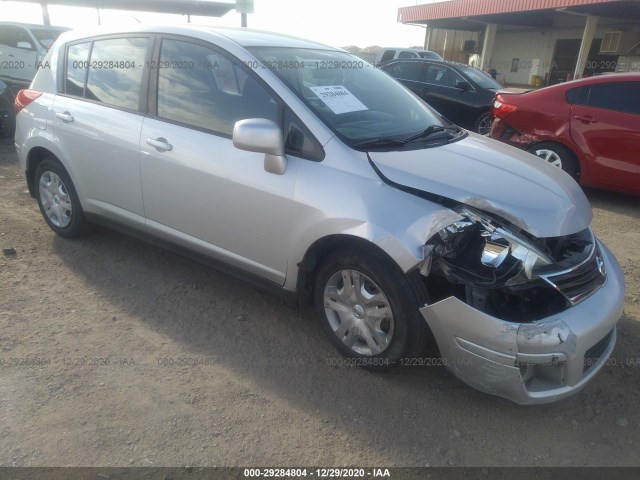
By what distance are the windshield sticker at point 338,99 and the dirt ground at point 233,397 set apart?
1382 millimetres

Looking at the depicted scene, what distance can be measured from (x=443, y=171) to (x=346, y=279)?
77 cm

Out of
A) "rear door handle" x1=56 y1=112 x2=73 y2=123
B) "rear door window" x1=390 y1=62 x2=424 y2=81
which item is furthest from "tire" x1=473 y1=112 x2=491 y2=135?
"rear door handle" x1=56 y1=112 x2=73 y2=123

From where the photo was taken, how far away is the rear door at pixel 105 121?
3396 mm

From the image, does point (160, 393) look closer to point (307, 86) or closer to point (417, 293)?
point (417, 293)

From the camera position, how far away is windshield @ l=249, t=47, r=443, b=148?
2840 millimetres

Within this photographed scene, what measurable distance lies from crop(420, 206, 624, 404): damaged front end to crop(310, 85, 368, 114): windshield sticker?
1.03 m

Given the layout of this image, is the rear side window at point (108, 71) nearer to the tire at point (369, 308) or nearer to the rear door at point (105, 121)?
the rear door at point (105, 121)

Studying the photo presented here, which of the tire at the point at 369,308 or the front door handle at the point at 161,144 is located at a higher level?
the front door handle at the point at 161,144

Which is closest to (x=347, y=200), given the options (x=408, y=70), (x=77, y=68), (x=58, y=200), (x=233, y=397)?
(x=233, y=397)

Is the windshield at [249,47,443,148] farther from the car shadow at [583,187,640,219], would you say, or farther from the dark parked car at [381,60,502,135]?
the dark parked car at [381,60,502,135]

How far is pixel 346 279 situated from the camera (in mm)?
2650

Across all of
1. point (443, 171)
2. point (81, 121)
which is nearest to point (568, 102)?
point (443, 171)

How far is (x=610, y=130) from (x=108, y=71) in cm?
516

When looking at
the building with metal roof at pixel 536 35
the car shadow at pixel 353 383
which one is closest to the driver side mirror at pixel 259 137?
the car shadow at pixel 353 383
